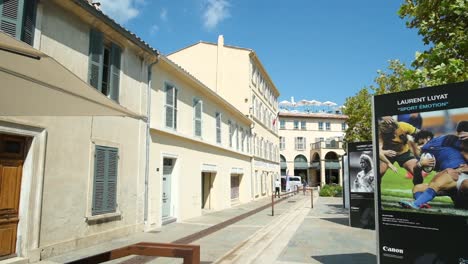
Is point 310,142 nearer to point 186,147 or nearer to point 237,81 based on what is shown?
point 237,81

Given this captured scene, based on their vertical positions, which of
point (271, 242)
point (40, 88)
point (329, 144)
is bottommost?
point (271, 242)

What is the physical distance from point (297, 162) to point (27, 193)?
49.3m

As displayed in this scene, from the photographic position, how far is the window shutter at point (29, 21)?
7.44 meters

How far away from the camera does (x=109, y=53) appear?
10.6 m

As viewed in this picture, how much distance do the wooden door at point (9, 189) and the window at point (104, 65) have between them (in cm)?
268

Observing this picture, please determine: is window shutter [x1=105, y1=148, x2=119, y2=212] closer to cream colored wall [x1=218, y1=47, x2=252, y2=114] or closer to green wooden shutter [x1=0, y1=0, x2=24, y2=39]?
green wooden shutter [x1=0, y1=0, x2=24, y2=39]

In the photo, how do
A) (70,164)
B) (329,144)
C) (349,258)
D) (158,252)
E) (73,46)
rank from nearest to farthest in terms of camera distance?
(158,252), (349,258), (70,164), (73,46), (329,144)

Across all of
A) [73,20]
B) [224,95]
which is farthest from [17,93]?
[224,95]

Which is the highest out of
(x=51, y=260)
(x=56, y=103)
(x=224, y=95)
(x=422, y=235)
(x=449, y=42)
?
(x=224, y=95)

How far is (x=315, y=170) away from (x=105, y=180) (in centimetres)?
4882

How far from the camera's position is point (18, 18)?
723 centimetres

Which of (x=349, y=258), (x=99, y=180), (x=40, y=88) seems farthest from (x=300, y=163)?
(x=40, y=88)

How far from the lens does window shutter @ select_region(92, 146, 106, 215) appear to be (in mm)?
9384

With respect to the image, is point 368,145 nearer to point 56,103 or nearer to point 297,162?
point 56,103
